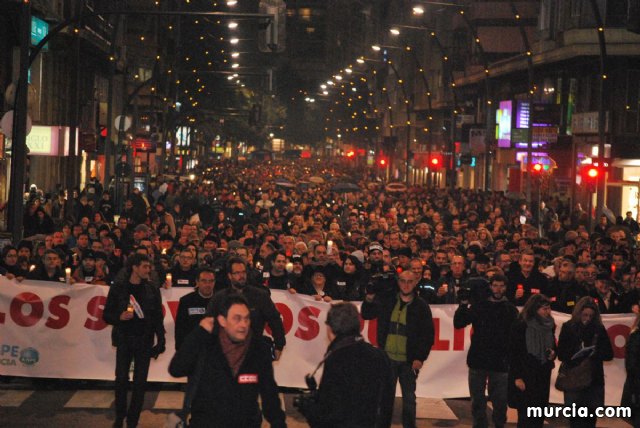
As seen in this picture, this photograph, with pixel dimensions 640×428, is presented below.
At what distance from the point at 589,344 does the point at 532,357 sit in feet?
1.64

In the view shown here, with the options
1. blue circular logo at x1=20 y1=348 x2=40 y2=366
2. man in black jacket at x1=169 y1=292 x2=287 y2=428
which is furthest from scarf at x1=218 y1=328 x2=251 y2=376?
blue circular logo at x1=20 y1=348 x2=40 y2=366

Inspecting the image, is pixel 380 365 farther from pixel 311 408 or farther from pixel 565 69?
pixel 565 69

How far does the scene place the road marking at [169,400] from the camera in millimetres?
12901

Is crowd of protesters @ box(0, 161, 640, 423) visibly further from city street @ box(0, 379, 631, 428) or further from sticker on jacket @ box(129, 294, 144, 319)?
city street @ box(0, 379, 631, 428)

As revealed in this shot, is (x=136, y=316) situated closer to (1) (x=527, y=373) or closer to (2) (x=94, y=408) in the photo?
(2) (x=94, y=408)

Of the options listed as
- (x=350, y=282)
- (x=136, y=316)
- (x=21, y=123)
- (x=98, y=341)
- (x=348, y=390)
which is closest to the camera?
(x=348, y=390)

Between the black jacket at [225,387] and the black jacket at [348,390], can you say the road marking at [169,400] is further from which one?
the black jacket at [225,387]

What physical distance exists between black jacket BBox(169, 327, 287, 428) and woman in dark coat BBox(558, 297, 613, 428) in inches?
175

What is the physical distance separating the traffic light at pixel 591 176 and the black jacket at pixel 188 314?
20.6m

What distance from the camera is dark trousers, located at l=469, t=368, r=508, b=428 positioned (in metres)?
11.2

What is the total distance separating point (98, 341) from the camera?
13805mm

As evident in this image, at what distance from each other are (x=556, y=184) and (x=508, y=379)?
41575 mm

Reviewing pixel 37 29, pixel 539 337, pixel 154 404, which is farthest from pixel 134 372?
pixel 37 29

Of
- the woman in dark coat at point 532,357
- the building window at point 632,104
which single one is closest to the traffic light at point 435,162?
the building window at point 632,104
